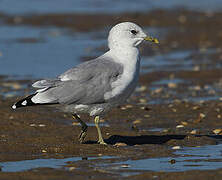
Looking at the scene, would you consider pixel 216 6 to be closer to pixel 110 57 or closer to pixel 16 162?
pixel 110 57

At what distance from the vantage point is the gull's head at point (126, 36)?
8.35 meters

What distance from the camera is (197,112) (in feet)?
34.3

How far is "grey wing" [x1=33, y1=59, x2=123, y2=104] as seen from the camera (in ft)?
25.8

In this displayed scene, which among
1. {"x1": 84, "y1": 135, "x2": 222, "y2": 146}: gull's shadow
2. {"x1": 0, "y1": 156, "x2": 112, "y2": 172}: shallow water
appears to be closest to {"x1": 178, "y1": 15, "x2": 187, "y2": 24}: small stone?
{"x1": 84, "y1": 135, "x2": 222, "y2": 146}: gull's shadow

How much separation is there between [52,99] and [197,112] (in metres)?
3.32

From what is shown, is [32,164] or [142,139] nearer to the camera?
[32,164]

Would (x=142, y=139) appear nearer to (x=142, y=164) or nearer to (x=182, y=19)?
(x=142, y=164)

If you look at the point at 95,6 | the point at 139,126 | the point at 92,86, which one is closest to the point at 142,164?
the point at 92,86

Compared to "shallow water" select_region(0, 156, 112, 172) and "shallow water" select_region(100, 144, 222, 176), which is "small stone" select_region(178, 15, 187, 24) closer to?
"shallow water" select_region(100, 144, 222, 176)

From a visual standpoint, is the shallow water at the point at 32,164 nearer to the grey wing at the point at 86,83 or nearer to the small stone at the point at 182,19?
the grey wing at the point at 86,83

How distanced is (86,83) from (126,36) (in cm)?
85

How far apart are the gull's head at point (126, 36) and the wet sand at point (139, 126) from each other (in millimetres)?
1183

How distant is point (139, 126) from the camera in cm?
955

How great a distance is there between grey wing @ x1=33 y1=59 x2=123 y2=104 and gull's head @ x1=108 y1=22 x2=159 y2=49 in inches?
18.2
